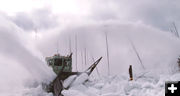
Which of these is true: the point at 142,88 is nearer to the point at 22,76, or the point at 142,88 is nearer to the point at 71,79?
the point at 71,79

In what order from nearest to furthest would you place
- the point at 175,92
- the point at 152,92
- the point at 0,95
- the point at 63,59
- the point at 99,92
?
the point at 175,92 → the point at 152,92 → the point at 99,92 → the point at 0,95 → the point at 63,59

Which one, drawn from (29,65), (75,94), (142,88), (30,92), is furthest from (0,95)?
(142,88)

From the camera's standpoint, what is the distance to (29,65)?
16.6 meters

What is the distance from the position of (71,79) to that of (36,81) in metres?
3.44

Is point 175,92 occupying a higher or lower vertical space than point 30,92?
higher

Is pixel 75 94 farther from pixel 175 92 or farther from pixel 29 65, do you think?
pixel 29 65

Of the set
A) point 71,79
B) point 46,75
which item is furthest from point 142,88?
point 46,75

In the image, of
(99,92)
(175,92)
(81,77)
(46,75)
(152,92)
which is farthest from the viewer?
(46,75)

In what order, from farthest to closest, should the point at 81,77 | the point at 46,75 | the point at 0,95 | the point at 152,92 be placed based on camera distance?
the point at 46,75, the point at 81,77, the point at 0,95, the point at 152,92

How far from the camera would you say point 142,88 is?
11.0 m

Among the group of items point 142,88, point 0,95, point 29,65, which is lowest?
point 0,95

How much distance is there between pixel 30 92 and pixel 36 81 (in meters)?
3.14

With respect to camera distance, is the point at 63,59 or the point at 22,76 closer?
the point at 22,76

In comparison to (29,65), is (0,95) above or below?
below
